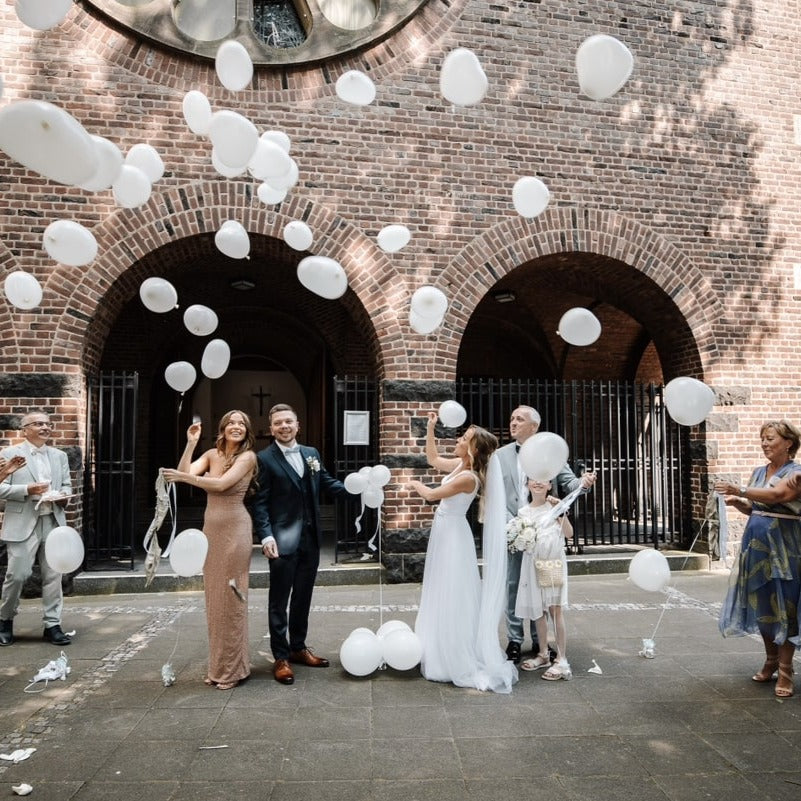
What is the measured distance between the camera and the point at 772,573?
4.12 m

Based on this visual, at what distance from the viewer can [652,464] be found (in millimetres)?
8398

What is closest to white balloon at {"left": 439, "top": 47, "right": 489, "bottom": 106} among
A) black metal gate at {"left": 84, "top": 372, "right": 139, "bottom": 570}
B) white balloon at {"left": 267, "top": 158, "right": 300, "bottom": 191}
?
white balloon at {"left": 267, "top": 158, "right": 300, "bottom": 191}

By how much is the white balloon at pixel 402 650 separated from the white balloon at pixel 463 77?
4.38 meters

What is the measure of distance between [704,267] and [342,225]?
4.58m

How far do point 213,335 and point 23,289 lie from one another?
26.3 ft

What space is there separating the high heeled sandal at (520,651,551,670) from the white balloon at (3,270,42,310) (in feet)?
16.7

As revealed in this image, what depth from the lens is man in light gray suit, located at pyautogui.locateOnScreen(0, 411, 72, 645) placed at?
4984 millimetres

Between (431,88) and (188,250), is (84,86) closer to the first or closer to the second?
(188,250)

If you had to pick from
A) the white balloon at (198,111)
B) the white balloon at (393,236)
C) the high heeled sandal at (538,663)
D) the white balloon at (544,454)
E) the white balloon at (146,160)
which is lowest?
the high heeled sandal at (538,663)

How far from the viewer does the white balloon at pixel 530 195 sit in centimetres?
574

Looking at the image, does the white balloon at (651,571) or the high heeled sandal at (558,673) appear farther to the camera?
the white balloon at (651,571)

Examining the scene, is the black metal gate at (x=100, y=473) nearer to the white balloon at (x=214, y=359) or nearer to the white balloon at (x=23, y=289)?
the white balloon at (x=23, y=289)

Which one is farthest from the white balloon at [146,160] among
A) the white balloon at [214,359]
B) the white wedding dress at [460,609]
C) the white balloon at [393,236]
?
the white wedding dress at [460,609]

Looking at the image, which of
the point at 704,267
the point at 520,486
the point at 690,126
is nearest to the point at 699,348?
the point at 704,267
